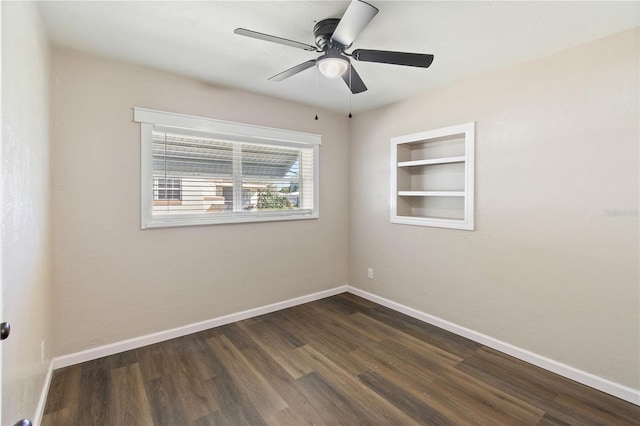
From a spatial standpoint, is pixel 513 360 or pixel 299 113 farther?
pixel 299 113

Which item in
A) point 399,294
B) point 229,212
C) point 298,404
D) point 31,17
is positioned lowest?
point 298,404

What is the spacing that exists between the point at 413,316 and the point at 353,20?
2.96m

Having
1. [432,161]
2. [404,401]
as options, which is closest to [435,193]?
[432,161]

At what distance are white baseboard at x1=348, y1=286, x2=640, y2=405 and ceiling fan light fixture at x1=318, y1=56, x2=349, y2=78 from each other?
261 centimetres

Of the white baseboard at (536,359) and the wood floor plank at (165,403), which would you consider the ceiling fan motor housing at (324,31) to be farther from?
the white baseboard at (536,359)

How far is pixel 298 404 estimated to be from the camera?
202 cm

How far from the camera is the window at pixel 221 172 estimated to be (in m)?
2.80

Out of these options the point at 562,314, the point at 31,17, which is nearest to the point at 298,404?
the point at 562,314

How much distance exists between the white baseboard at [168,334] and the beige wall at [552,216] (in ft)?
5.14

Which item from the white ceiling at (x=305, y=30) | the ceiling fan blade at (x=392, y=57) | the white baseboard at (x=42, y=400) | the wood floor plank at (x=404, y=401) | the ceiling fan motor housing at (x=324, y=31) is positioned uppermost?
the white ceiling at (x=305, y=30)

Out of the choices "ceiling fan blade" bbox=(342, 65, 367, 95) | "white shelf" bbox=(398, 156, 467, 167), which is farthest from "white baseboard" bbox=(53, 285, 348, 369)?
"ceiling fan blade" bbox=(342, 65, 367, 95)

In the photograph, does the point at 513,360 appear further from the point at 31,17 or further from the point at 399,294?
the point at 31,17

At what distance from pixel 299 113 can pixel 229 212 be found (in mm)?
1464

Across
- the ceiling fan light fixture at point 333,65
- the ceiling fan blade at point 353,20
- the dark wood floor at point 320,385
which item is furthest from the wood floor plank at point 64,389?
the ceiling fan blade at point 353,20
